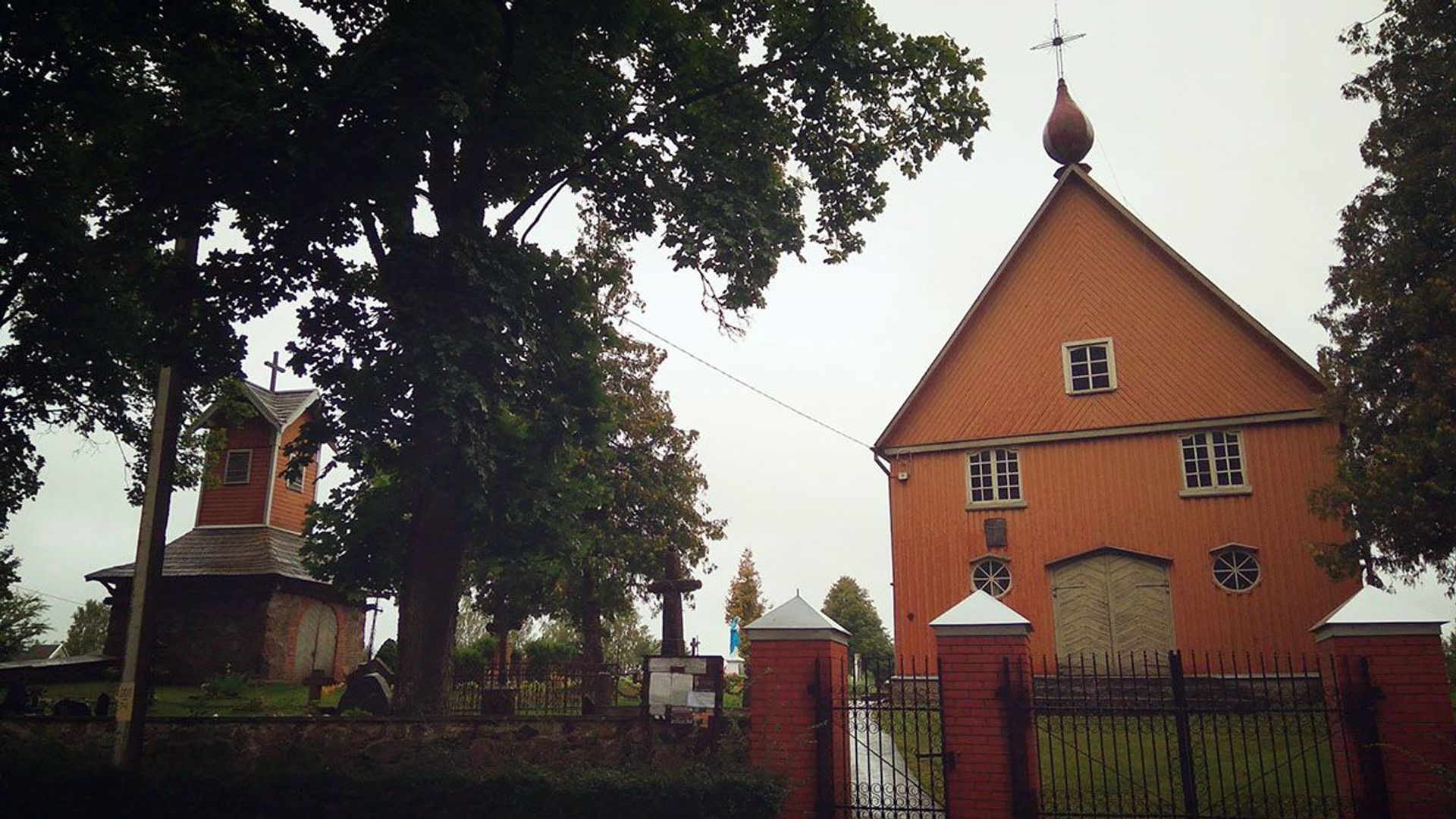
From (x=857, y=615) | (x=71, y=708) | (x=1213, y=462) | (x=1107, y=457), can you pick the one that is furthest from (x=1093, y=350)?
(x=857, y=615)

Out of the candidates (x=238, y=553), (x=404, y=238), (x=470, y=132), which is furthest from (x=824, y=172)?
(x=238, y=553)

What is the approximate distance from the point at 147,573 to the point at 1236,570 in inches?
A: 773

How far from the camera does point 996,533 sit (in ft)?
70.8

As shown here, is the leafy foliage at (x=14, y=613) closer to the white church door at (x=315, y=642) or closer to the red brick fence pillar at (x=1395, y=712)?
the white church door at (x=315, y=642)

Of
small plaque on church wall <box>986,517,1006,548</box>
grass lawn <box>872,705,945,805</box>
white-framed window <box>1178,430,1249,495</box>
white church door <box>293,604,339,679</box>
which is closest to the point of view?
grass lawn <box>872,705,945,805</box>

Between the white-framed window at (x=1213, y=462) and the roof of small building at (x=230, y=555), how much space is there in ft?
70.6

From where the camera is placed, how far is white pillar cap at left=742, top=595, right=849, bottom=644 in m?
9.47

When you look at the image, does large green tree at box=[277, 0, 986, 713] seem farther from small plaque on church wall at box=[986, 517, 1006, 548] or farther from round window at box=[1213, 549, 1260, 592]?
round window at box=[1213, 549, 1260, 592]

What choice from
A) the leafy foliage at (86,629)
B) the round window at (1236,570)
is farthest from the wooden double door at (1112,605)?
the leafy foliage at (86,629)

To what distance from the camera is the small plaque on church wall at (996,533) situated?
848 inches

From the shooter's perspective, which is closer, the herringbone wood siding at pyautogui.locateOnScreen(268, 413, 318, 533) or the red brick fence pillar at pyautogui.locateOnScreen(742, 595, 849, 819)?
the red brick fence pillar at pyautogui.locateOnScreen(742, 595, 849, 819)

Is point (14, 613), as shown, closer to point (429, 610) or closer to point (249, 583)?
point (249, 583)

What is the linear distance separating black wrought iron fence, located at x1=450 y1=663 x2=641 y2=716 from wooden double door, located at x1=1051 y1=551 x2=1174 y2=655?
11.0 meters

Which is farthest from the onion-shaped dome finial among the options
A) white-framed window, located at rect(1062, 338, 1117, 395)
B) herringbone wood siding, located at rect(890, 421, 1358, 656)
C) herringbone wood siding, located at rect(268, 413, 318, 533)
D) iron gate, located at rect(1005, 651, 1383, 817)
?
herringbone wood siding, located at rect(268, 413, 318, 533)
